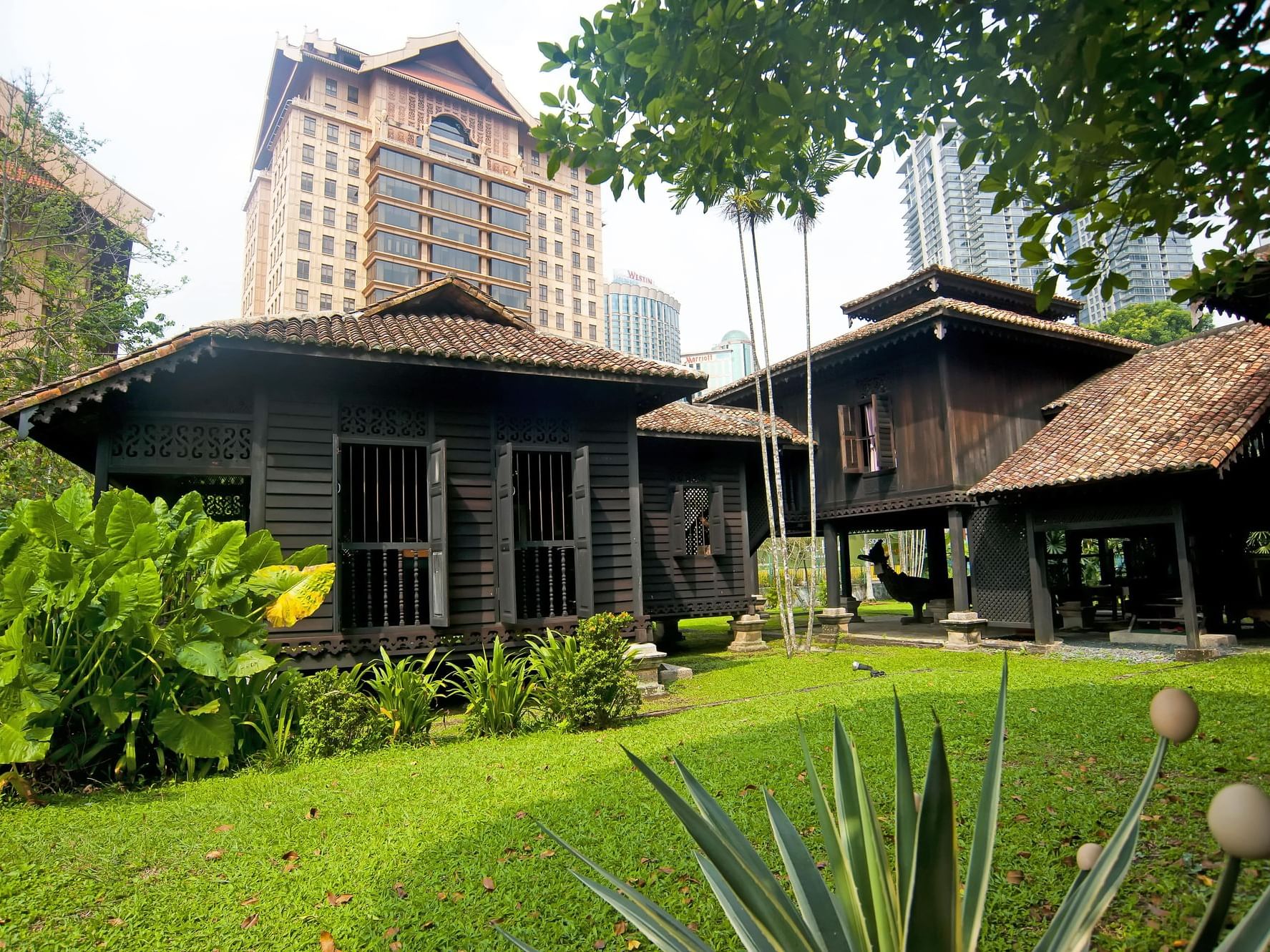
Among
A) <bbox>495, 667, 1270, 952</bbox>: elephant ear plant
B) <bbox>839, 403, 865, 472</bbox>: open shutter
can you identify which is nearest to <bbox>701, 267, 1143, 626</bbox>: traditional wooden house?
<bbox>839, 403, 865, 472</bbox>: open shutter

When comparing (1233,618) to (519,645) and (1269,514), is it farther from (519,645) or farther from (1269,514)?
(519,645)

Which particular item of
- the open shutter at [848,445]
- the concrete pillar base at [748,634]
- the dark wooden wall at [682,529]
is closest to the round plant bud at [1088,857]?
the dark wooden wall at [682,529]

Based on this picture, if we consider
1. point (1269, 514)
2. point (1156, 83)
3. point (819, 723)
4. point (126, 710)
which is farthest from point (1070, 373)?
point (126, 710)

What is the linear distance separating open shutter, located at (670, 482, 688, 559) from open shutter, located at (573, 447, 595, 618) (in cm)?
425

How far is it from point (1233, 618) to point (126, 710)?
15153 mm

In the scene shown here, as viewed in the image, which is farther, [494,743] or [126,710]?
[494,743]

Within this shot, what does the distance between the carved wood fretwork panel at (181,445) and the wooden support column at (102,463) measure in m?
0.04

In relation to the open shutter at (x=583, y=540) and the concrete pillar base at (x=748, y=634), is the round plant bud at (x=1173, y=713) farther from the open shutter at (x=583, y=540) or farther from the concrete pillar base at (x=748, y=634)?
the concrete pillar base at (x=748, y=634)

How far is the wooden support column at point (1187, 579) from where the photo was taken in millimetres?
10539

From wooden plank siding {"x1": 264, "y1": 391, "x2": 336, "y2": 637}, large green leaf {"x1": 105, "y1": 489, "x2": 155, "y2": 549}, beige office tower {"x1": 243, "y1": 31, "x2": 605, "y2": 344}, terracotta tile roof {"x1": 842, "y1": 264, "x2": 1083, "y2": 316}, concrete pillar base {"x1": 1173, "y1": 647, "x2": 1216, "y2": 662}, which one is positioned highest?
beige office tower {"x1": 243, "y1": 31, "x2": 605, "y2": 344}

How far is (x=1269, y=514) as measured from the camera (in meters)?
12.5

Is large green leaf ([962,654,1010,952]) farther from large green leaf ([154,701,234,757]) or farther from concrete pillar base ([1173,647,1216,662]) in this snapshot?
concrete pillar base ([1173,647,1216,662])

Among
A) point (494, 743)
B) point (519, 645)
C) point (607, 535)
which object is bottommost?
point (494, 743)

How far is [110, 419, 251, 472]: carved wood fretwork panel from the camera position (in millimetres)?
8242
